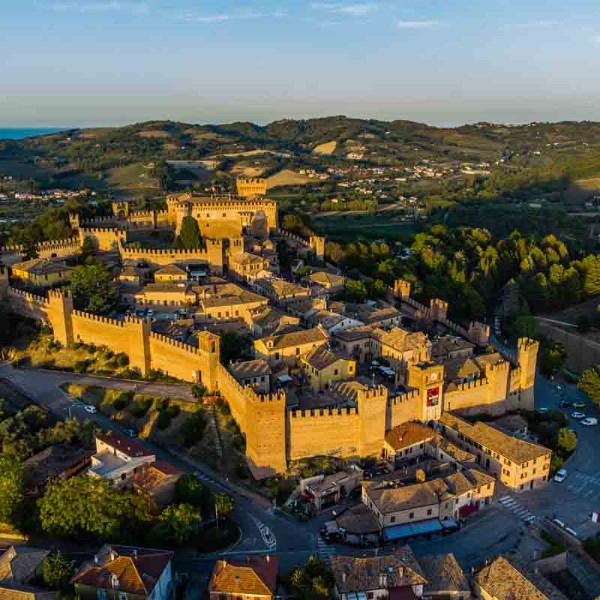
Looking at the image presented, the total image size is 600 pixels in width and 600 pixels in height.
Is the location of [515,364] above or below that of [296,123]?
below

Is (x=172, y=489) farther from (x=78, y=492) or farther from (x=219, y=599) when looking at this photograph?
(x=219, y=599)

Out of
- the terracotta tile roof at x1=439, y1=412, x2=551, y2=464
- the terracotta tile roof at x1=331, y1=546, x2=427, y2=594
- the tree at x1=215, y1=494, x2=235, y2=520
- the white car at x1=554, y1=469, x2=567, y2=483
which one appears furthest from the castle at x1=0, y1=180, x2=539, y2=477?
the terracotta tile roof at x1=331, y1=546, x2=427, y2=594

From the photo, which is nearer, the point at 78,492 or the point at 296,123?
the point at 78,492

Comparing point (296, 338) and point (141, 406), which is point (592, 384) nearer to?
point (296, 338)

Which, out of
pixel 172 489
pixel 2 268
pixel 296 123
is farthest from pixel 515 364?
pixel 296 123

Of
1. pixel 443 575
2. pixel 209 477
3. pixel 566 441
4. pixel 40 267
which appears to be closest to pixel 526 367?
pixel 566 441

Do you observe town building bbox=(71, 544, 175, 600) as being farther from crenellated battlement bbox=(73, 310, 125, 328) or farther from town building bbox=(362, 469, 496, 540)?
crenellated battlement bbox=(73, 310, 125, 328)

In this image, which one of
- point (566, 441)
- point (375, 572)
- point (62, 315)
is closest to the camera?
point (375, 572)

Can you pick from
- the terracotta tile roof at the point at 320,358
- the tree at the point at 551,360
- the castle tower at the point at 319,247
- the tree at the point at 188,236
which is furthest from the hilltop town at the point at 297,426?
the castle tower at the point at 319,247
